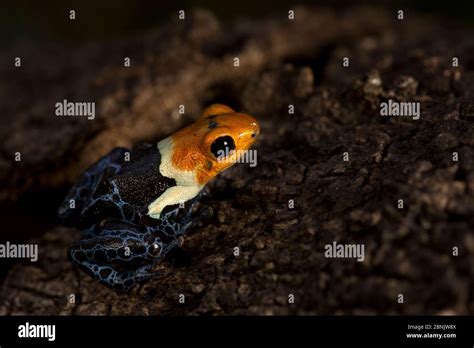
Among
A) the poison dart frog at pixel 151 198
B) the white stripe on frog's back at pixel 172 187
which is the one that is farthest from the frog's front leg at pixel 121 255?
the white stripe on frog's back at pixel 172 187

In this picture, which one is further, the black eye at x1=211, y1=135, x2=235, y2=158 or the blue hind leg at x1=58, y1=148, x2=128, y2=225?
the blue hind leg at x1=58, y1=148, x2=128, y2=225

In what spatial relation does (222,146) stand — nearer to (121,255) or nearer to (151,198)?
(151,198)

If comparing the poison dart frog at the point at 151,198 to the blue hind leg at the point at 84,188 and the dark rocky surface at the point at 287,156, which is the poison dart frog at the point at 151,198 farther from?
the dark rocky surface at the point at 287,156

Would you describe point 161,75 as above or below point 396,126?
above

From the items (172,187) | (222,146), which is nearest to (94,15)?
(172,187)

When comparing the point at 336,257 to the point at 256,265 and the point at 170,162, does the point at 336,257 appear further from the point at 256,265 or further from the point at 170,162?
the point at 170,162

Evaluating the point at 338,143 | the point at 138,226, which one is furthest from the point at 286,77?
the point at 138,226

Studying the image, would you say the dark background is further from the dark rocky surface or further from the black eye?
the black eye

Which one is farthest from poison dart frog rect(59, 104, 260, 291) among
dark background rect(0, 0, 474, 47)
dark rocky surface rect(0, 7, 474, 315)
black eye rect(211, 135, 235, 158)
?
dark background rect(0, 0, 474, 47)
